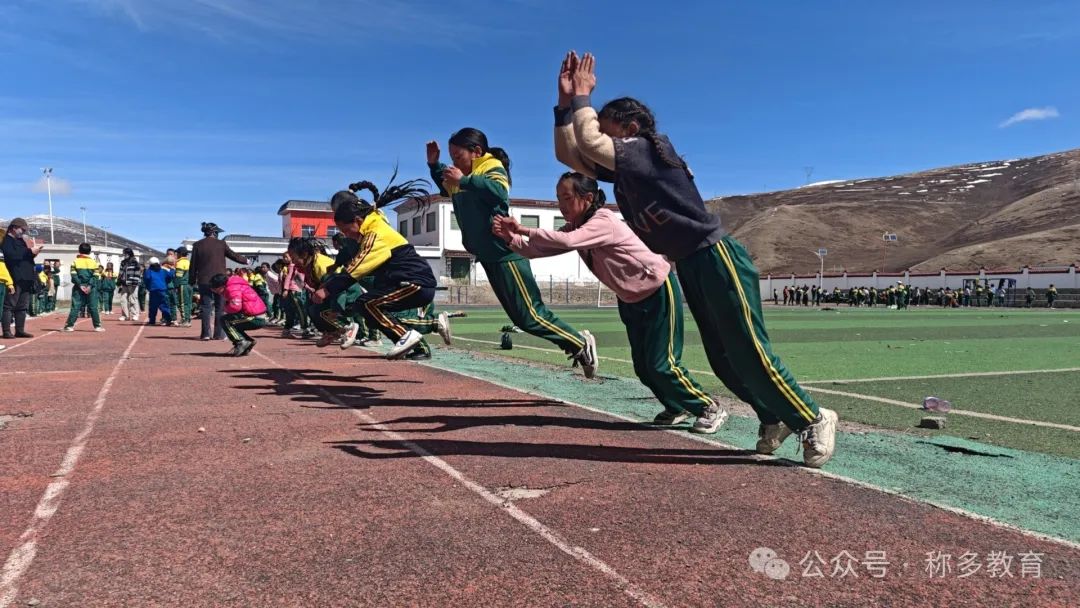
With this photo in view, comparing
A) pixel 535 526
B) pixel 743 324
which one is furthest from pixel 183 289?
pixel 535 526

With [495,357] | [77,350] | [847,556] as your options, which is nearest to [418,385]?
[495,357]

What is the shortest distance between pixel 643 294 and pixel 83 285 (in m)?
14.5

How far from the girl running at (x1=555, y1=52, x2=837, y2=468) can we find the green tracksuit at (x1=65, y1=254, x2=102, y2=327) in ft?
48.2

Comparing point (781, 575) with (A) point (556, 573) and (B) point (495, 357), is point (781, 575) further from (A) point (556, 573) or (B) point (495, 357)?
(B) point (495, 357)

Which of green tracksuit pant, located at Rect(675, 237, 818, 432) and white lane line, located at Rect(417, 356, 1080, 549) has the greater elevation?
green tracksuit pant, located at Rect(675, 237, 818, 432)

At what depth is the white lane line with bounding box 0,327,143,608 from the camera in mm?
2434

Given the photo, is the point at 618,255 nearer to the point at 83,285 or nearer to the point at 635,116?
the point at 635,116

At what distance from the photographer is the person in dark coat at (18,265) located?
41.9 ft

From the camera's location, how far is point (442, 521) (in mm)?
3051

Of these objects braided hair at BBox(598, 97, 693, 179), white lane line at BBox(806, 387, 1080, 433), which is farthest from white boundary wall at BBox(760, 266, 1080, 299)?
braided hair at BBox(598, 97, 693, 179)

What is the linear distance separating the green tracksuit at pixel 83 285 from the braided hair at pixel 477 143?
40.2 ft

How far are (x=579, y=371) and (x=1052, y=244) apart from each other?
9876 centimetres

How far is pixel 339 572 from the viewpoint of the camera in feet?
8.29

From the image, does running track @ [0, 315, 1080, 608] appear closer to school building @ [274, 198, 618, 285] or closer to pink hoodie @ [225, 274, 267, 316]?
pink hoodie @ [225, 274, 267, 316]
